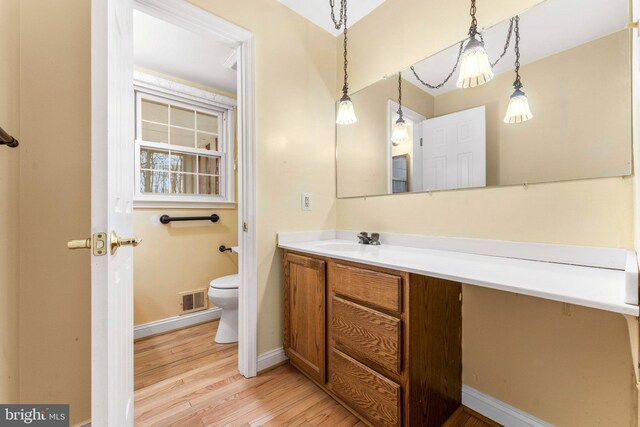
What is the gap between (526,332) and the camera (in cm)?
119

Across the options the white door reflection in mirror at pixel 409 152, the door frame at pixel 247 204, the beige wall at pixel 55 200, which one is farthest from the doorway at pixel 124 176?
the white door reflection in mirror at pixel 409 152

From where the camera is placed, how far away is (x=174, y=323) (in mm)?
2354

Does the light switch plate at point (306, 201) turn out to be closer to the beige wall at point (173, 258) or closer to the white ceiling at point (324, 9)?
the beige wall at point (173, 258)

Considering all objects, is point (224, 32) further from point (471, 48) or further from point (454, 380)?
point (454, 380)

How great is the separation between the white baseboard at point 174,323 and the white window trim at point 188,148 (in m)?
1.01

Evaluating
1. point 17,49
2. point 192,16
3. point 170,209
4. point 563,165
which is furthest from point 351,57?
point 170,209

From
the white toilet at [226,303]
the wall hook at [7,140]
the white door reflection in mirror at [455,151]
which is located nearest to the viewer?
the wall hook at [7,140]

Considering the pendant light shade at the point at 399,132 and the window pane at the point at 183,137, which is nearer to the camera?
the pendant light shade at the point at 399,132

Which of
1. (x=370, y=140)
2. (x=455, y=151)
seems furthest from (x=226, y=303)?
(x=455, y=151)

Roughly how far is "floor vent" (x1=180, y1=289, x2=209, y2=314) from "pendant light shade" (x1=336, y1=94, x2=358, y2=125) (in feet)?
6.64

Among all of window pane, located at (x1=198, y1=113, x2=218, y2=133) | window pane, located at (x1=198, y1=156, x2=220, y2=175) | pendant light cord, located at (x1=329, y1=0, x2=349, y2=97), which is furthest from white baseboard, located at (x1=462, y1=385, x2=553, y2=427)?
window pane, located at (x1=198, y1=113, x2=218, y2=133)

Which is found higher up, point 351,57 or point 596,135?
point 351,57

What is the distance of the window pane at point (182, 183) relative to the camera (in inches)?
98.3

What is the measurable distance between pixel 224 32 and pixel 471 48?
1.39m
